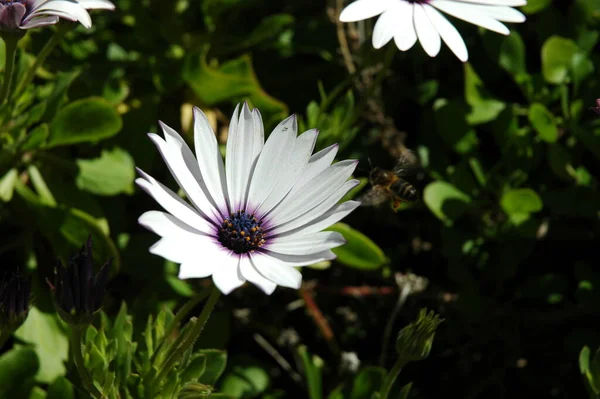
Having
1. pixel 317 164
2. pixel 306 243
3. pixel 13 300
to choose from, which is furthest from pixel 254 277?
pixel 13 300

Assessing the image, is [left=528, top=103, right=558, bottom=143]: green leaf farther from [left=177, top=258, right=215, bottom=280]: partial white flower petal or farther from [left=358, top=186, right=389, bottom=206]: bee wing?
[left=177, top=258, right=215, bottom=280]: partial white flower petal

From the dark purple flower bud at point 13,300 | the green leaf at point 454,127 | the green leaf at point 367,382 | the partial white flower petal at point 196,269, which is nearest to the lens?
the partial white flower petal at point 196,269

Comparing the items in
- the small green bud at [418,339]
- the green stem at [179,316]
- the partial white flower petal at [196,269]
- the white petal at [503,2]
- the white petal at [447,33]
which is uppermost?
the white petal at [503,2]

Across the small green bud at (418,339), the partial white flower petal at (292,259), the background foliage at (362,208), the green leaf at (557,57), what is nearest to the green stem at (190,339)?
the partial white flower petal at (292,259)

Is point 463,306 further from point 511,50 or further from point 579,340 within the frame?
point 511,50

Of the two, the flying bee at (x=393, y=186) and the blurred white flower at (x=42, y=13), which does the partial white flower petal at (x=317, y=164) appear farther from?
the blurred white flower at (x=42, y=13)

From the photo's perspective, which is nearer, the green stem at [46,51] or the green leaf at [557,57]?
the green stem at [46,51]

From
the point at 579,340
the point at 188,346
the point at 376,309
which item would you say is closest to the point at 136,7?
the point at 376,309
